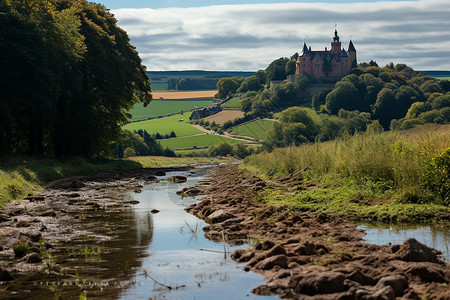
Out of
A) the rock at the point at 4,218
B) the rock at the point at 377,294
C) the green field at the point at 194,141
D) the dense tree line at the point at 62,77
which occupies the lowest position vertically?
the green field at the point at 194,141

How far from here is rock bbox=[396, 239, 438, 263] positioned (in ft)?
32.4

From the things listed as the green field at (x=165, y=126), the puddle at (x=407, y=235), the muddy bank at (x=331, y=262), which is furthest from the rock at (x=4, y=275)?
the green field at (x=165, y=126)

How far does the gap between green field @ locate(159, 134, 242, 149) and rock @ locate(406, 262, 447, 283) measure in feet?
448

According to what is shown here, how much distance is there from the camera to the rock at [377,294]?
771cm

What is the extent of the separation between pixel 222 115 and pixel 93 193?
6583 inches

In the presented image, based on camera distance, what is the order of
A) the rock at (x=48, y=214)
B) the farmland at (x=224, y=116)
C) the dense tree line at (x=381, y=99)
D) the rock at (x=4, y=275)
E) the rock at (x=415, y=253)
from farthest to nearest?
the farmland at (x=224, y=116), the dense tree line at (x=381, y=99), the rock at (x=48, y=214), the rock at (x=4, y=275), the rock at (x=415, y=253)

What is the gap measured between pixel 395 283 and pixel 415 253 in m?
1.73

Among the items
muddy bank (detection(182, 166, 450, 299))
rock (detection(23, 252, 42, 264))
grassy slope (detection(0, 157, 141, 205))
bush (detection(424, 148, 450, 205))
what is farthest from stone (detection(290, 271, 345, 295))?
grassy slope (detection(0, 157, 141, 205))

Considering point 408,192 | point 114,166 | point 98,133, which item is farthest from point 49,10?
point 408,192

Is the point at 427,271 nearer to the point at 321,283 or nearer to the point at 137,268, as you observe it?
the point at 321,283

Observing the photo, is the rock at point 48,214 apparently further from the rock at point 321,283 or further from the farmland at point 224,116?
the farmland at point 224,116

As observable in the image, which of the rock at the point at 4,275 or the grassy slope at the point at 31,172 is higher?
A: the rock at the point at 4,275

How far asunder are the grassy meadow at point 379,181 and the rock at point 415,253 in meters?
5.55

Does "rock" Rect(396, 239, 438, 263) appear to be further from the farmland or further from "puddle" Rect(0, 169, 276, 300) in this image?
the farmland
